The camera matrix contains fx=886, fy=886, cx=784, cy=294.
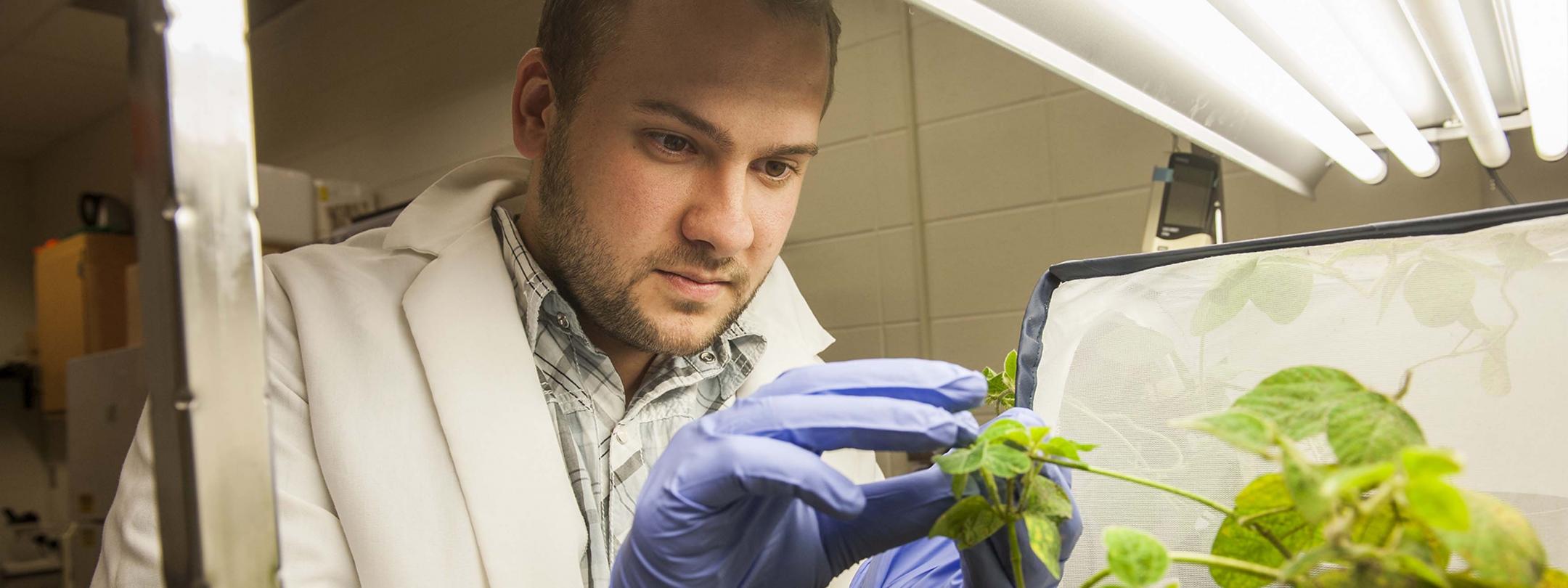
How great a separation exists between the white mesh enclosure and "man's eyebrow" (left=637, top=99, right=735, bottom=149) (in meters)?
0.53

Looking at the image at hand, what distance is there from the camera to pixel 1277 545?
330 mm

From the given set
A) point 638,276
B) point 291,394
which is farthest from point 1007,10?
point 291,394

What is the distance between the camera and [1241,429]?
0.27 m

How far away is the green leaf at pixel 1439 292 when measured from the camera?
1.60 ft

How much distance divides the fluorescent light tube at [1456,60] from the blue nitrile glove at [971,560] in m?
0.33

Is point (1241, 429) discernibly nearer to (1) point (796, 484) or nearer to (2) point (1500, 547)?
(2) point (1500, 547)

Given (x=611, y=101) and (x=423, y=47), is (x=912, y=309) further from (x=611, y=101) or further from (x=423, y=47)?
(x=423, y=47)

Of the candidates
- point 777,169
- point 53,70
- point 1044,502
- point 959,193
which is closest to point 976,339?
point 959,193

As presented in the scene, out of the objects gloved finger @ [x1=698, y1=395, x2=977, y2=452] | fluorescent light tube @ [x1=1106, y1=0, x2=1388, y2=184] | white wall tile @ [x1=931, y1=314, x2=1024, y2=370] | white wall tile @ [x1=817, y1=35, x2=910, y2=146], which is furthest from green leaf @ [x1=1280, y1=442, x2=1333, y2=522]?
white wall tile @ [x1=817, y1=35, x2=910, y2=146]

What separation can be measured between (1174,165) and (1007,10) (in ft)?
2.38

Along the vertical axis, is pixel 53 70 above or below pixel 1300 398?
above

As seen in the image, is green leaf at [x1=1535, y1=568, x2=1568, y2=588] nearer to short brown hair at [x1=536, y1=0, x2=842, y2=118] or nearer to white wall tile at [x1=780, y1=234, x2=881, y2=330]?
short brown hair at [x1=536, y1=0, x2=842, y2=118]

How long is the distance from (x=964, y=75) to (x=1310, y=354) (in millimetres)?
1574

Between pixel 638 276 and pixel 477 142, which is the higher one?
pixel 477 142
